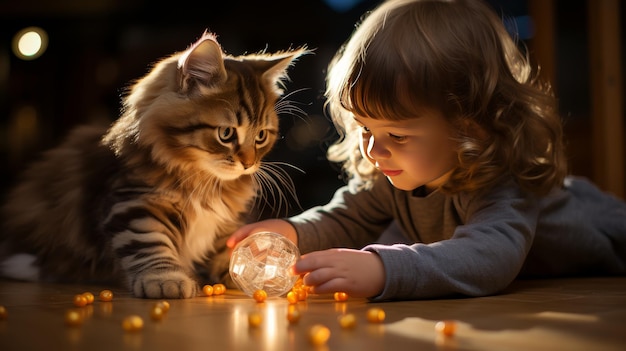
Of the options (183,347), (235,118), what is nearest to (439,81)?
(235,118)

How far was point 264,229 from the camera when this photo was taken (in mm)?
1705

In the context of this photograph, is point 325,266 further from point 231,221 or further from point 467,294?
point 231,221

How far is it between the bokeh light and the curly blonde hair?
209 cm

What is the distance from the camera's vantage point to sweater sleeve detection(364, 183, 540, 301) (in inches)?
53.4

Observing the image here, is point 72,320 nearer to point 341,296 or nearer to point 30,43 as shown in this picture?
point 341,296

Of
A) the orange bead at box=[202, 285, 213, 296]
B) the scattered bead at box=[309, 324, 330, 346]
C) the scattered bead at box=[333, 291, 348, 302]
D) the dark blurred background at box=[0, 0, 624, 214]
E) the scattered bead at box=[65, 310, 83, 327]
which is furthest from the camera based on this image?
the dark blurred background at box=[0, 0, 624, 214]

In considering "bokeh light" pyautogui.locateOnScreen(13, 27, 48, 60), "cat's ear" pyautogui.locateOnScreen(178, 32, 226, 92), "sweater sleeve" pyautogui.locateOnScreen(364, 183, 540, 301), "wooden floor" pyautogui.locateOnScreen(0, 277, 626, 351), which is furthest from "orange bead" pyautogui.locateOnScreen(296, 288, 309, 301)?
"bokeh light" pyautogui.locateOnScreen(13, 27, 48, 60)

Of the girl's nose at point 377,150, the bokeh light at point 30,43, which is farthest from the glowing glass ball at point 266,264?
the bokeh light at point 30,43

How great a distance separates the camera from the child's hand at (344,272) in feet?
4.30

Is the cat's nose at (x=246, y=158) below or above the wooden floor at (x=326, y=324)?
above

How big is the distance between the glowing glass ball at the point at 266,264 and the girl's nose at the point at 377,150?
12.1 inches

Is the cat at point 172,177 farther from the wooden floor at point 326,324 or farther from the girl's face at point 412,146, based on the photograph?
the girl's face at point 412,146

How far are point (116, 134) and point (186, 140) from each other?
0.20m

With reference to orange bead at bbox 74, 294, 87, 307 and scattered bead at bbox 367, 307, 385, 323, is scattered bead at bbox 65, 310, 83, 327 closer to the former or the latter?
orange bead at bbox 74, 294, 87, 307
